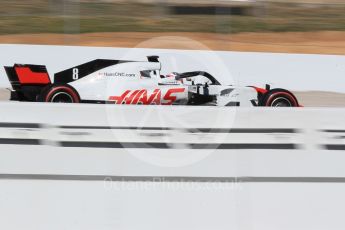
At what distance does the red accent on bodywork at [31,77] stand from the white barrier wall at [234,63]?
1.98m

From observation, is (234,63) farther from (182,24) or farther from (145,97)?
(182,24)

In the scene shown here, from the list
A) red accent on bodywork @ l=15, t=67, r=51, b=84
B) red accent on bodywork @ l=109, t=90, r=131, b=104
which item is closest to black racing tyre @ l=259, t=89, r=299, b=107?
red accent on bodywork @ l=109, t=90, r=131, b=104

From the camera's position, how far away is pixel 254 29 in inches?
585

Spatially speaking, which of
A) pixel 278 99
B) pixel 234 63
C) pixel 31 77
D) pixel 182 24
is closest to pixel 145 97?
pixel 31 77

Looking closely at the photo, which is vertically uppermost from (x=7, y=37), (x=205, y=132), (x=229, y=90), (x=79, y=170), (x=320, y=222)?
(x=7, y=37)

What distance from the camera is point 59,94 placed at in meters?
8.74

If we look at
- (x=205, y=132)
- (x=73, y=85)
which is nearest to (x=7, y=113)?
(x=205, y=132)

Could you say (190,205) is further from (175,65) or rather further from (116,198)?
(175,65)

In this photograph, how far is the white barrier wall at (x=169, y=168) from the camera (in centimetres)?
404

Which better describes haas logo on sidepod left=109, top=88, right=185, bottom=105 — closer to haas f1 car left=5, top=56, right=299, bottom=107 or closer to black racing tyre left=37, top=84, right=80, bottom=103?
haas f1 car left=5, top=56, right=299, bottom=107

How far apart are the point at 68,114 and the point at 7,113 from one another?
410 millimetres

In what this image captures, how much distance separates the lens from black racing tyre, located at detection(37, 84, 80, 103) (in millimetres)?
8617

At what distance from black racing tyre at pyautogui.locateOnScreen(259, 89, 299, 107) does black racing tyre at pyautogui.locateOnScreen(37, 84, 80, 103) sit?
2.68 metres

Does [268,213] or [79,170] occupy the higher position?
[79,170]
